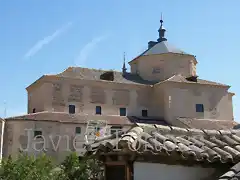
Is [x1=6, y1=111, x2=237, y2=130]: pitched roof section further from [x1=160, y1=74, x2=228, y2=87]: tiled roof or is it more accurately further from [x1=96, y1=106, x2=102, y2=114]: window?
[x1=160, y1=74, x2=228, y2=87]: tiled roof

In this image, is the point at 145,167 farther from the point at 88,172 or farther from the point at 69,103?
the point at 69,103

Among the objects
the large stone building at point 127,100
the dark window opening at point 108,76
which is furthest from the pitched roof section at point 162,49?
the dark window opening at point 108,76

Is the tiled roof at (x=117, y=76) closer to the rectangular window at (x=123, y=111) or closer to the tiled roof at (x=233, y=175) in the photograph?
the rectangular window at (x=123, y=111)

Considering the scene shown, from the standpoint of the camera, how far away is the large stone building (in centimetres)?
2238

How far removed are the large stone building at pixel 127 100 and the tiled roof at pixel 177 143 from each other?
1755 cm

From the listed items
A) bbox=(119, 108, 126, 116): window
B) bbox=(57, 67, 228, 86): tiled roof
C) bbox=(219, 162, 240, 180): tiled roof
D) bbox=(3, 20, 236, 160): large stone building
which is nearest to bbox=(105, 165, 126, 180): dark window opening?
bbox=(219, 162, 240, 180): tiled roof

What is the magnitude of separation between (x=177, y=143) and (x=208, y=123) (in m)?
21.2

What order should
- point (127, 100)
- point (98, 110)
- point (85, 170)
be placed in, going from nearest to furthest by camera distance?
point (85, 170) < point (98, 110) < point (127, 100)

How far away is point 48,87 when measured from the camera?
2425cm

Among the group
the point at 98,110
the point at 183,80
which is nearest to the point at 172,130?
the point at 98,110

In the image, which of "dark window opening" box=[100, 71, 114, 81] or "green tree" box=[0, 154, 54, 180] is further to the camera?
"dark window opening" box=[100, 71, 114, 81]

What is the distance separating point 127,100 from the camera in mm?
26062

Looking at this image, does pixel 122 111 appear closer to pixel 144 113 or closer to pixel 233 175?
pixel 144 113

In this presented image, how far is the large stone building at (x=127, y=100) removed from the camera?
22.4 metres
